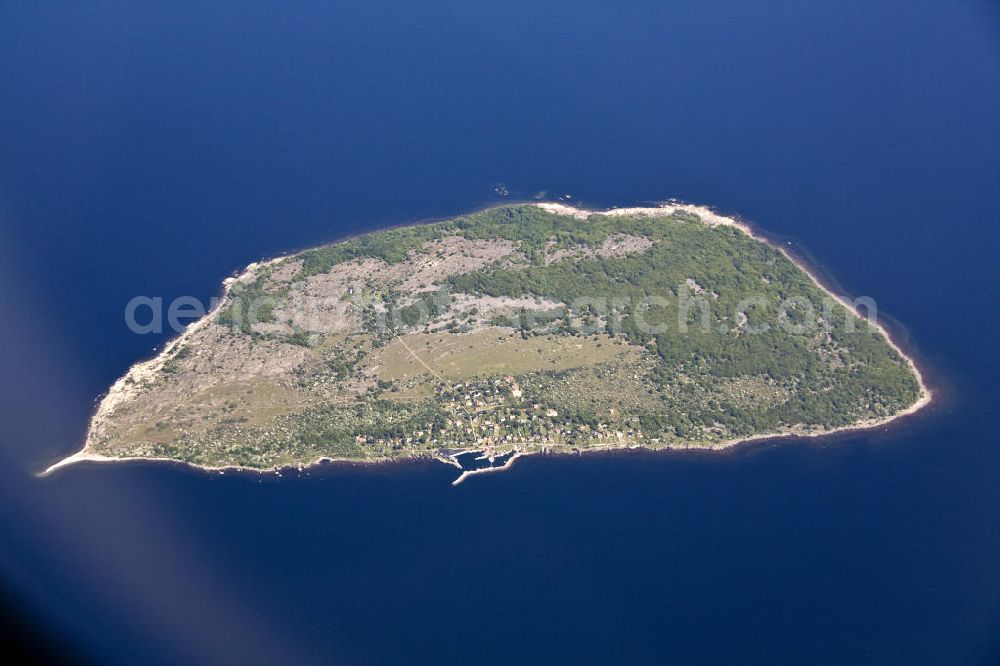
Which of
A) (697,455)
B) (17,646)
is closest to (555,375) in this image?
(697,455)

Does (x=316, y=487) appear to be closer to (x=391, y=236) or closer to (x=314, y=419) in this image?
(x=314, y=419)

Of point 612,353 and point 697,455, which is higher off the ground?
point 612,353

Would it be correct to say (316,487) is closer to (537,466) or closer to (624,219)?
(537,466)

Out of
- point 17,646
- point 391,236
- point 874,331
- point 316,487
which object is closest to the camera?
point 17,646

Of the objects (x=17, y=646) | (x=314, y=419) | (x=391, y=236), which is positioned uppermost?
(x=391, y=236)

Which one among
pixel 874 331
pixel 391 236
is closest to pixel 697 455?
pixel 874 331

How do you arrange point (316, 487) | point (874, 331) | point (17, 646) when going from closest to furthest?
point (17, 646) < point (316, 487) < point (874, 331)

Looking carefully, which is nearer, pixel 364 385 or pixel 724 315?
pixel 364 385
